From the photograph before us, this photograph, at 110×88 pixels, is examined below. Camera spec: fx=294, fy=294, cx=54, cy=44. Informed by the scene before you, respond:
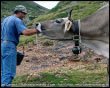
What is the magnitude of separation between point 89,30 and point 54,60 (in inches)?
202

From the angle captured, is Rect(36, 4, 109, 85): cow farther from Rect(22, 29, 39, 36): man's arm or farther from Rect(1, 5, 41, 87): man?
Rect(1, 5, 41, 87): man

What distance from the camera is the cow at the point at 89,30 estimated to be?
4680 mm

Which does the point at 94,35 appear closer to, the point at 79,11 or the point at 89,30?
the point at 89,30

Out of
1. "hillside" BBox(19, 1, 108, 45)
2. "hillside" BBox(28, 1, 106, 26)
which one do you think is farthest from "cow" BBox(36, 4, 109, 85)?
"hillside" BBox(28, 1, 106, 26)

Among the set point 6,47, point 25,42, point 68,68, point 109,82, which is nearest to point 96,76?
point 68,68

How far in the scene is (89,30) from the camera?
15.7 feet

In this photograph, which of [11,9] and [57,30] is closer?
[57,30]

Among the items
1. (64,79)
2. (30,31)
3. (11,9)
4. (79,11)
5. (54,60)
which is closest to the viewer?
(30,31)

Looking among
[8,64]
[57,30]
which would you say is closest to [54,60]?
[8,64]

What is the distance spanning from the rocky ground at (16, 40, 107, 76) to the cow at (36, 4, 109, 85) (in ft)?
7.38

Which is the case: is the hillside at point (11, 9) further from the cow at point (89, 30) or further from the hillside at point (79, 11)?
the cow at point (89, 30)

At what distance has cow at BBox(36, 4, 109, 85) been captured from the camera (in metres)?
4.68

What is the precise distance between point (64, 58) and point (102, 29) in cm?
531

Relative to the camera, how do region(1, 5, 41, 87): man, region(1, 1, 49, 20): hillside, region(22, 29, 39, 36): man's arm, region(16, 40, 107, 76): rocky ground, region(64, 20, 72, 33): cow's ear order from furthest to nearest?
region(1, 1, 49, 20): hillside, region(16, 40, 107, 76): rocky ground, region(1, 5, 41, 87): man, region(22, 29, 39, 36): man's arm, region(64, 20, 72, 33): cow's ear
